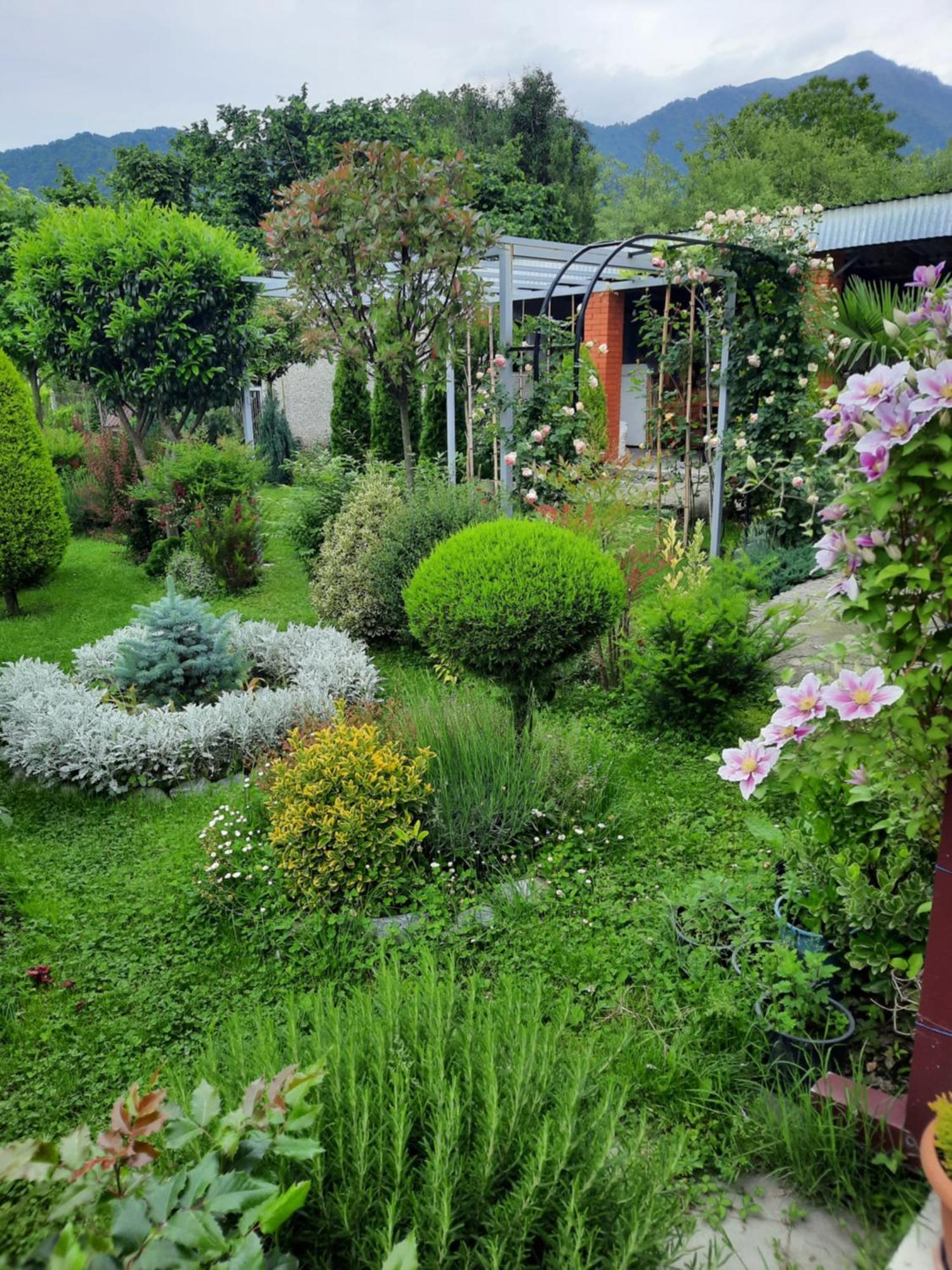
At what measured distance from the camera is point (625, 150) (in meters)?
185

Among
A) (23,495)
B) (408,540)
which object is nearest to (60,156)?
(23,495)

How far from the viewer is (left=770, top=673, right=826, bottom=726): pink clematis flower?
212 cm

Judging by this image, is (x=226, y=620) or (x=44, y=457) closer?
(x=226, y=620)

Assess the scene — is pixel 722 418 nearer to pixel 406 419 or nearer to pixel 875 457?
pixel 406 419

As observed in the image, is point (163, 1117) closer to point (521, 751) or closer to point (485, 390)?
point (521, 751)

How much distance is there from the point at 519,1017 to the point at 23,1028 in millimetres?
1820

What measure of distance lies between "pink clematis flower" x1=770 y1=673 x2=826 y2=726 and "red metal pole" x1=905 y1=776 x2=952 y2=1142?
1.07 ft

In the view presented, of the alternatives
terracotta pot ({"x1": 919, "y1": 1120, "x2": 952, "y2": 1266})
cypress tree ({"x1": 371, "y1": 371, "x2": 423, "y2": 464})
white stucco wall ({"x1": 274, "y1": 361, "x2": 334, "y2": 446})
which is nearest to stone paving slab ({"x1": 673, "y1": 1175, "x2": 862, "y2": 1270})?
terracotta pot ({"x1": 919, "y1": 1120, "x2": 952, "y2": 1266})

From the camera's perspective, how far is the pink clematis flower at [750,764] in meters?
2.22

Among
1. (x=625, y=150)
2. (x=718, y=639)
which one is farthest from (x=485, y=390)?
(x=625, y=150)

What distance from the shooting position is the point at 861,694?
1934 millimetres

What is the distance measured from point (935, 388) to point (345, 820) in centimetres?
259

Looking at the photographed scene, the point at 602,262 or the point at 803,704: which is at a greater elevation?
the point at 602,262

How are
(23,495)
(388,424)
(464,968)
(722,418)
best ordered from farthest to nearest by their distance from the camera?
1. (388,424)
2. (722,418)
3. (23,495)
4. (464,968)
